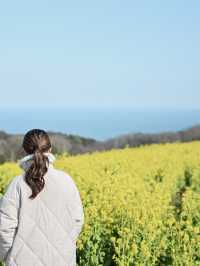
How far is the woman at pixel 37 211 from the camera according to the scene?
4664mm

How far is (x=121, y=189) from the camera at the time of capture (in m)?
8.33

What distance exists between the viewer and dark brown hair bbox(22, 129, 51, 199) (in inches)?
182

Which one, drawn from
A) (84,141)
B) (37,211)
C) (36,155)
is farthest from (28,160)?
(84,141)

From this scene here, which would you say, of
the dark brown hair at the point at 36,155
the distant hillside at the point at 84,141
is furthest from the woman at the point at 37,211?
the distant hillside at the point at 84,141

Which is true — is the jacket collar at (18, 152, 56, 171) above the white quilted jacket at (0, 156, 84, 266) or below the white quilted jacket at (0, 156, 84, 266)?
above

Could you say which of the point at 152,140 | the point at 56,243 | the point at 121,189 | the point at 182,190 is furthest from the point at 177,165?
the point at 152,140

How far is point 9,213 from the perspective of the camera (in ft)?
15.4

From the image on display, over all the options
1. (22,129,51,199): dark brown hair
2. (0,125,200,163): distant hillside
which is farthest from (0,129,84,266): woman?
(0,125,200,163): distant hillside

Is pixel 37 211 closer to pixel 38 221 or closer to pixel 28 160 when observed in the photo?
pixel 38 221

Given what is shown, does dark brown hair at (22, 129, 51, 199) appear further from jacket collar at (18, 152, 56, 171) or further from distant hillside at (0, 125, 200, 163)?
distant hillside at (0, 125, 200, 163)

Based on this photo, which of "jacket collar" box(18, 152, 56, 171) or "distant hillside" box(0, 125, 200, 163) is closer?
"jacket collar" box(18, 152, 56, 171)

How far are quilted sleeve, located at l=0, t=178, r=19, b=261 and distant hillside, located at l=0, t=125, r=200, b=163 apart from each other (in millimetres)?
15522

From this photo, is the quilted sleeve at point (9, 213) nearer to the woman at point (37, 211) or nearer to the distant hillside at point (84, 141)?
the woman at point (37, 211)

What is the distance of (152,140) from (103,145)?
2.38 m
